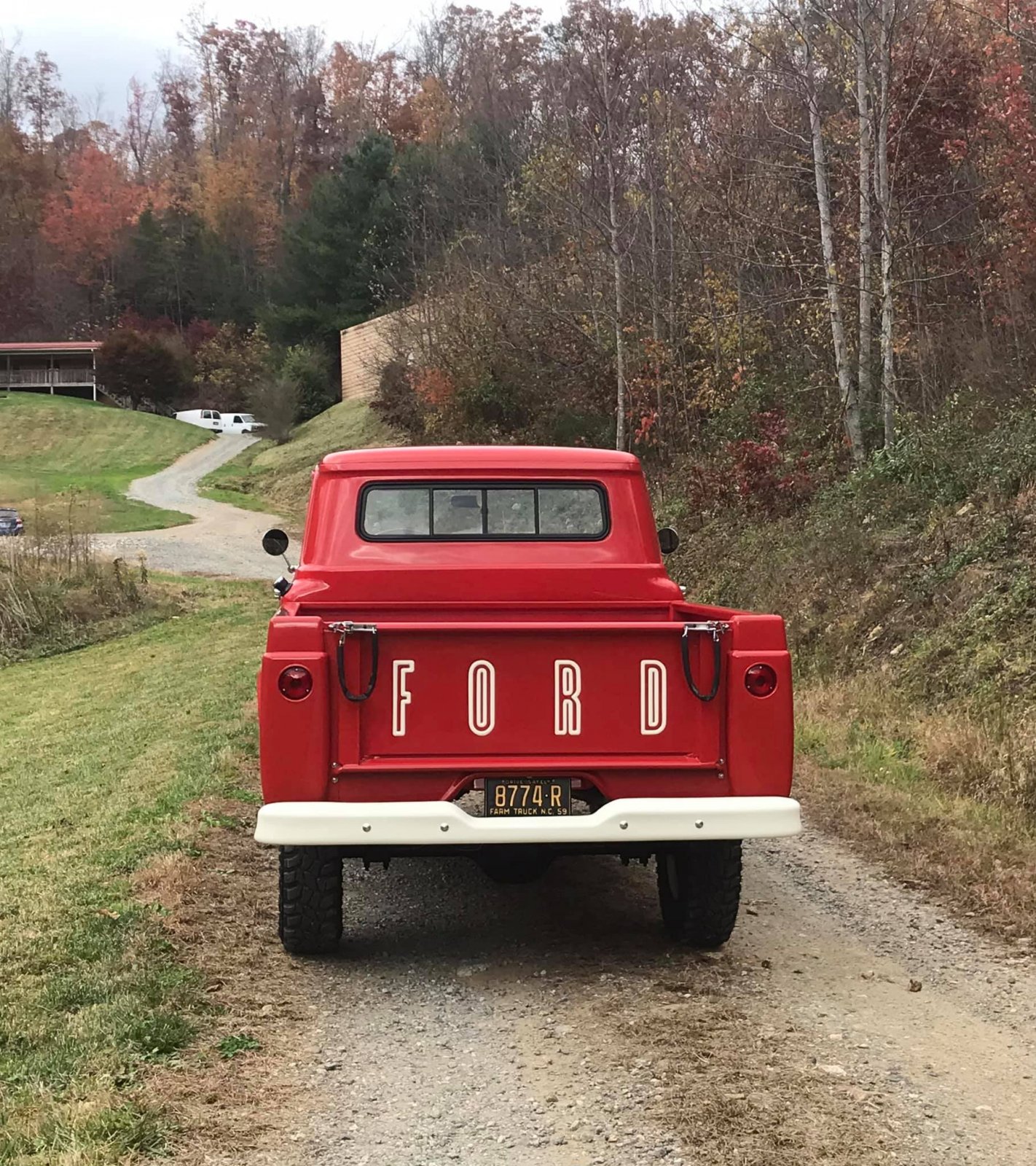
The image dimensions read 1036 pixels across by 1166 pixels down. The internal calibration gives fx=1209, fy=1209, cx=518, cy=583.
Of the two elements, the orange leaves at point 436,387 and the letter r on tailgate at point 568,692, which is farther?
the orange leaves at point 436,387

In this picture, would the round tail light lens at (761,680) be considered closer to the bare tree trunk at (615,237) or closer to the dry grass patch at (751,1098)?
the dry grass patch at (751,1098)

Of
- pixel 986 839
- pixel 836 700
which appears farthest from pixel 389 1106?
pixel 836 700

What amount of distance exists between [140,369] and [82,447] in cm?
1565

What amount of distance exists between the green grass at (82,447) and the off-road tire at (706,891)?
113 feet

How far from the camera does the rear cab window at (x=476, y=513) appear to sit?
620 centimetres

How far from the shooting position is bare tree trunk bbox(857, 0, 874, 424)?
551 inches

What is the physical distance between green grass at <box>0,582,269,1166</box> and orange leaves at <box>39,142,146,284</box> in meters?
71.8

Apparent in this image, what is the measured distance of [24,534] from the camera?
1995cm

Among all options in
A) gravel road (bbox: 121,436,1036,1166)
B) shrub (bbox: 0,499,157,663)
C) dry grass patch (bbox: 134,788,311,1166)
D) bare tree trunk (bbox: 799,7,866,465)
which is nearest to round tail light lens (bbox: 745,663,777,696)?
gravel road (bbox: 121,436,1036,1166)

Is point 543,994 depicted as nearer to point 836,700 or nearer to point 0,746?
point 836,700

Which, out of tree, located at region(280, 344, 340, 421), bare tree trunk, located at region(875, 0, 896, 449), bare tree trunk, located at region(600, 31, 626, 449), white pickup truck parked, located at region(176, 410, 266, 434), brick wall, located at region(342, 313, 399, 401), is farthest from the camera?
white pickup truck parked, located at region(176, 410, 266, 434)

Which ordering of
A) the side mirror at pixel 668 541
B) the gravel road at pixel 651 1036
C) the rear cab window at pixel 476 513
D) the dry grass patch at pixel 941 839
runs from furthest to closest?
the side mirror at pixel 668 541, the rear cab window at pixel 476 513, the dry grass patch at pixel 941 839, the gravel road at pixel 651 1036

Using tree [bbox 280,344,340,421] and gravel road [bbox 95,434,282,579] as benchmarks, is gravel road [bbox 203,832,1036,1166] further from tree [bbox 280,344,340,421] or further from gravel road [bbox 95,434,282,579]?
tree [bbox 280,344,340,421]

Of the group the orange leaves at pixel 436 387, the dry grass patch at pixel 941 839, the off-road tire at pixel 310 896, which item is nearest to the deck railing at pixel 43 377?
the orange leaves at pixel 436 387
